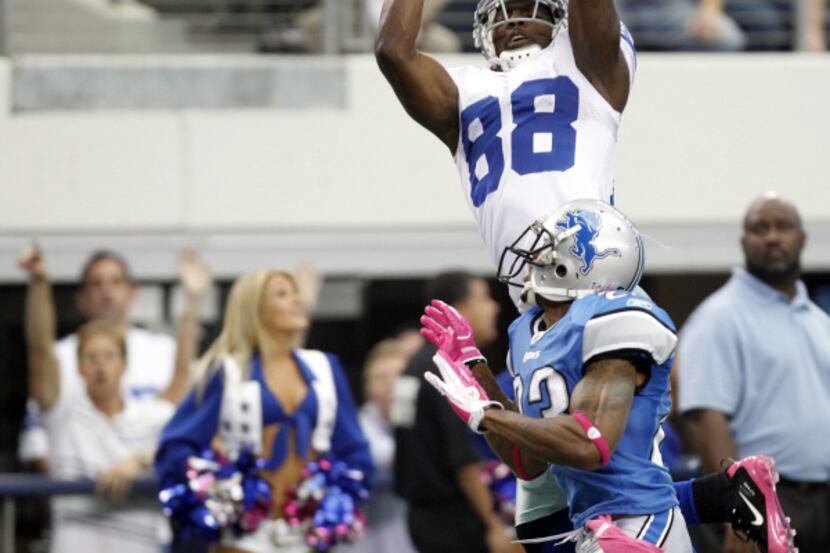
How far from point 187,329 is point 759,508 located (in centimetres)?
429

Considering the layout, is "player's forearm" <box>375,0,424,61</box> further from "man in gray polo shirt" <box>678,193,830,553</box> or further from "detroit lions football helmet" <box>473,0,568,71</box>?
"man in gray polo shirt" <box>678,193,830,553</box>

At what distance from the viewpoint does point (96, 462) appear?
8.44 metres

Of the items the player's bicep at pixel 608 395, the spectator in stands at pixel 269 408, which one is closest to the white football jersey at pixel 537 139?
the player's bicep at pixel 608 395

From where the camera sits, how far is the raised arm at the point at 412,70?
210 inches

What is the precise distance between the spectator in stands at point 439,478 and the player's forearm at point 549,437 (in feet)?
10.4

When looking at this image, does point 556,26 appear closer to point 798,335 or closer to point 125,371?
point 798,335

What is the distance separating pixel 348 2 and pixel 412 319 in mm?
2161

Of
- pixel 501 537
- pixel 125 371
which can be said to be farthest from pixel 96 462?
pixel 501 537

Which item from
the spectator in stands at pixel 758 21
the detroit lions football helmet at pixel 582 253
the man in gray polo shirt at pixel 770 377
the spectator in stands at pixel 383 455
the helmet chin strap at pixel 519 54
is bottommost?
the spectator in stands at pixel 383 455

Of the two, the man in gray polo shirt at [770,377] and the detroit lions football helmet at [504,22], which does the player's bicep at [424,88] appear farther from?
the man in gray polo shirt at [770,377]

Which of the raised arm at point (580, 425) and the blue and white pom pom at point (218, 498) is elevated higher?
the raised arm at point (580, 425)

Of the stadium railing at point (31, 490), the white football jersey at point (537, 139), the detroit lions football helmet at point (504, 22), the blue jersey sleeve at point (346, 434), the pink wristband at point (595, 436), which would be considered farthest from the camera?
the stadium railing at point (31, 490)

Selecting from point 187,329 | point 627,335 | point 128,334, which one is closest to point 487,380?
point 627,335

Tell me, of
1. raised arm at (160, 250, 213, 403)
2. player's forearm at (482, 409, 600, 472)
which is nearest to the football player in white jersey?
player's forearm at (482, 409, 600, 472)
